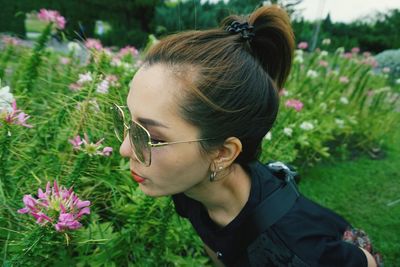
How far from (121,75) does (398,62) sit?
737 cm

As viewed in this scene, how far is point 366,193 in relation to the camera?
10.6ft

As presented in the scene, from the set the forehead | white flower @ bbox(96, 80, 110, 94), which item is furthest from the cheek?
white flower @ bbox(96, 80, 110, 94)

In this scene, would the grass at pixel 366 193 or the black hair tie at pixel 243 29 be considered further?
the grass at pixel 366 193

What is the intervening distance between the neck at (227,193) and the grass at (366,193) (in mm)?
1561

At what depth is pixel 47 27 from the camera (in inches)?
83.1

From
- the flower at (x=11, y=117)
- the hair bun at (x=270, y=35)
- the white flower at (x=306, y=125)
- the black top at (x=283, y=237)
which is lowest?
the white flower at (x=306, y=125)

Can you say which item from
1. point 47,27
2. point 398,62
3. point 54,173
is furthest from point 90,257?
point 398,62

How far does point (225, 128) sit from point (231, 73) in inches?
6.5

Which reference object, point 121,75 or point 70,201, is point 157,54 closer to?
point 70,201

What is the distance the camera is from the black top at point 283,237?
1.09 metres

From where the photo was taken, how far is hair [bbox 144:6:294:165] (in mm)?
1048

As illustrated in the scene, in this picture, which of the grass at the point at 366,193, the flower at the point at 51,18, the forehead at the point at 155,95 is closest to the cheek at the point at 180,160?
the forehead at the point at 155,95

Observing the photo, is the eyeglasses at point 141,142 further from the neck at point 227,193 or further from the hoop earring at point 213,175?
the neck at point 227,193

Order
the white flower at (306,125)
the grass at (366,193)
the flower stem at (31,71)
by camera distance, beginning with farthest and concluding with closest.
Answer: the white flower at (306,125) < the grass at (366,193) < the flower stem at (31,71)
